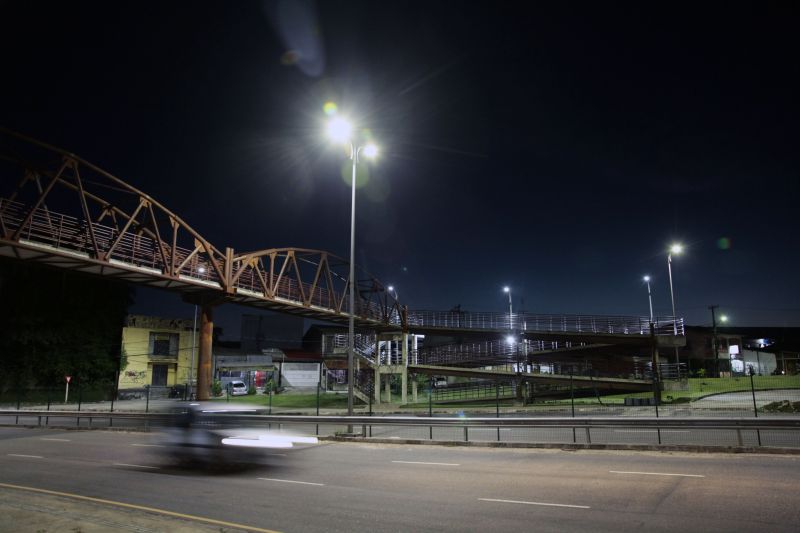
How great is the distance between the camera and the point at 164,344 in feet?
214

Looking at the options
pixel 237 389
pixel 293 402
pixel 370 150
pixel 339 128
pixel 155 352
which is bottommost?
pixel 293 402

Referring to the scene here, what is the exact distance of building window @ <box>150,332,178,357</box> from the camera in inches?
2530

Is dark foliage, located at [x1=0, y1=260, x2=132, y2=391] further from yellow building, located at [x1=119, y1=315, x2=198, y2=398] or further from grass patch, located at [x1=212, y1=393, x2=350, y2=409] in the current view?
grass patch, located at [x1=212, y1=393, x2=350, y2=409]

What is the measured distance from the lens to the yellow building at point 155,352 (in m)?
61.8

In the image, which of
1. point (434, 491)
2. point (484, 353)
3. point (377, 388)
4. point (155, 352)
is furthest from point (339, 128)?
point (155, 352)

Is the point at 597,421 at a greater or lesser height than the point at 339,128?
lesser

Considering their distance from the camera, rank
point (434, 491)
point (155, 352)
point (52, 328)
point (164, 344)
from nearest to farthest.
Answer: point (434, 491) < point (52, 328) < point (155, 352) < point (164, 344)

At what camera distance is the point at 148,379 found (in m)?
62.9

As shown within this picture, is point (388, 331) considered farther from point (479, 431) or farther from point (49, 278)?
point (49, 278)

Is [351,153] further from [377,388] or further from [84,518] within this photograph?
[377,388]

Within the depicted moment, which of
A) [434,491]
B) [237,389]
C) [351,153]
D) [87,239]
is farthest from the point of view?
[237,389]

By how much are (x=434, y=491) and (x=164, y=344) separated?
2503 inches

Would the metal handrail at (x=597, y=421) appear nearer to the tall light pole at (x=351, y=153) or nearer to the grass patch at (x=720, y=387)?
the tall light pole at (x=351, y=153)

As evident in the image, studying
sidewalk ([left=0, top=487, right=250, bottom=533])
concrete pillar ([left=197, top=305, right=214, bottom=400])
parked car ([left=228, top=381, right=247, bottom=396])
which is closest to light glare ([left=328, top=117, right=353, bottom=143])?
sidewalk ([left=0, top=487, right=250, bottom=533])
